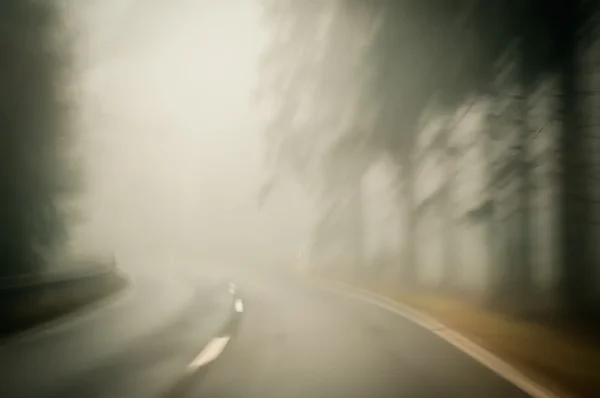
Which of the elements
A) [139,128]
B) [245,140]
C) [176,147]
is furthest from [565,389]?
[176,147]

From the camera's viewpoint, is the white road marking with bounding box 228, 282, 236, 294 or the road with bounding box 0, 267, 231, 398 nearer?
the road with bounding box 0, 267, 231, 398

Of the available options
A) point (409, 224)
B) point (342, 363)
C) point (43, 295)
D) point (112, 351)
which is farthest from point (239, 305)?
point (342, 363)

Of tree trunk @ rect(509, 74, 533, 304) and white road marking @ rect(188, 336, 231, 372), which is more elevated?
tree trunk @ rect(509, 74, 533, 304)

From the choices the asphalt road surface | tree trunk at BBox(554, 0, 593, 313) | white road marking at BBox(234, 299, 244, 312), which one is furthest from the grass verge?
white road marking at BBox(234, 299, 244, 312)

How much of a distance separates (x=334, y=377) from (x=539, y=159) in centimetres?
1049

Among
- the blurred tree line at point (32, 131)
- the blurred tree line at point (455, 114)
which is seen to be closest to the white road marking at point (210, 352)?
the blurred tree line at point (455, 114)

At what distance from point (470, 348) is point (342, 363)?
258cm

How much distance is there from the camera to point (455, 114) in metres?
20.9

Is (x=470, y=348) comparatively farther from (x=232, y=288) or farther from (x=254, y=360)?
(x=232, y=288)

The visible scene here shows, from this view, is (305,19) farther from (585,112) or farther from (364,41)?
(585,112)

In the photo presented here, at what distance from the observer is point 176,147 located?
8812 cm

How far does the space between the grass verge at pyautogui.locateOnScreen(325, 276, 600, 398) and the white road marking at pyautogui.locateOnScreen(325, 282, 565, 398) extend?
0.38 ft

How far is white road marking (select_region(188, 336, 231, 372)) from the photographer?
11.0 metres

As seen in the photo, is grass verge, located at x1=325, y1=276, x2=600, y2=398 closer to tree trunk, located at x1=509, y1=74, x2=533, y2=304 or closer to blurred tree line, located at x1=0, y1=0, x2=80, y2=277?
tree trunk, located at x1=509, y1=74, x2=533, y2=304
